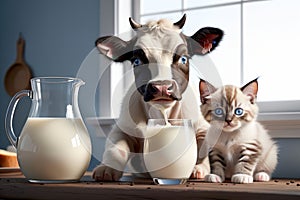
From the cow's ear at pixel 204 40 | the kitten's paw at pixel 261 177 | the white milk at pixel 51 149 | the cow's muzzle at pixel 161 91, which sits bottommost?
the kitten's paw at pixel 261 177

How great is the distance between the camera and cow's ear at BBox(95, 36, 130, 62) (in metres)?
1.48

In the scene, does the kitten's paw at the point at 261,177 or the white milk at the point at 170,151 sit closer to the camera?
the white milk at the point at 170,151

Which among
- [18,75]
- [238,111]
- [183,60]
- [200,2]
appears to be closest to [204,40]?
[183,60]

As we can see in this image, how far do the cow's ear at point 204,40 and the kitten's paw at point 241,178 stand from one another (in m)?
0.39

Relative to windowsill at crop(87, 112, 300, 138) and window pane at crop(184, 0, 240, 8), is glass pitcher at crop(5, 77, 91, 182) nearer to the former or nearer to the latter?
windowsill at crop(87, 112, 300, 138)

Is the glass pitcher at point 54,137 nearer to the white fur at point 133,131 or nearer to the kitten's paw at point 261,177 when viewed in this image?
the white fur at point 133,131

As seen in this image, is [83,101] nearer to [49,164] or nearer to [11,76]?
[11,76]

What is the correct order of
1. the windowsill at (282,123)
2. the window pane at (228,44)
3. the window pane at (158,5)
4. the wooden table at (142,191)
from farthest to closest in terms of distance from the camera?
the window pane at (158,5) → the window pane at (228,44) → the windowsill at (282,123) → the wooden table at (142,191)

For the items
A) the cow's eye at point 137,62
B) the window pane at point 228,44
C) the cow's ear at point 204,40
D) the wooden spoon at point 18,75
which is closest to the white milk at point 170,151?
the cow's eye at point 137,62

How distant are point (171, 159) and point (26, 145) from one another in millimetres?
354

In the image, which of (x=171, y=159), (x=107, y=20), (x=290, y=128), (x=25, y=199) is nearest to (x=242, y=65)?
A: (x=290, y=128)

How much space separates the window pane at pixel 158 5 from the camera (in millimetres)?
2188

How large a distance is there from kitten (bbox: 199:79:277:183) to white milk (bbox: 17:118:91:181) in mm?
357

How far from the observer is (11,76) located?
2.46 meters
